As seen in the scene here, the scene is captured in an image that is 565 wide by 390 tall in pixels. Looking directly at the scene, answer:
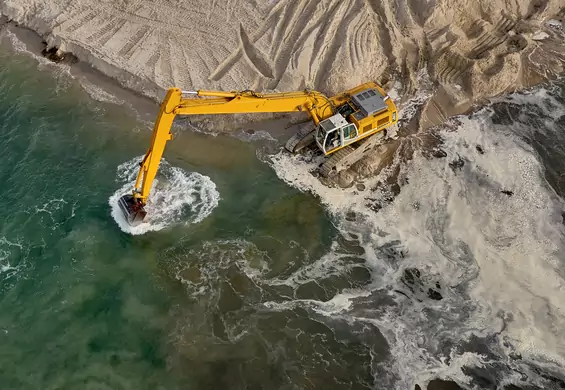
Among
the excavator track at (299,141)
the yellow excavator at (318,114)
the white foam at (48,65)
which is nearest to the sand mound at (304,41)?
the white foam at (48,65)

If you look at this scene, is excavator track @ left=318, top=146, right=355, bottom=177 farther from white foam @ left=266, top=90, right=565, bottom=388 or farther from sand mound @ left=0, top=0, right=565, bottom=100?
sand mound @ left=0, top=0, right=565, bottom=100

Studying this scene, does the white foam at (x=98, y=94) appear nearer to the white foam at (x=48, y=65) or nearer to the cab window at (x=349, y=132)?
the white foam at (x=48, y=65)

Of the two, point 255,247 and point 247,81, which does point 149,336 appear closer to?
point 255,247

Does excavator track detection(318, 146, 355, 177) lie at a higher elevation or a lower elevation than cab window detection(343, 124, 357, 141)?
lower

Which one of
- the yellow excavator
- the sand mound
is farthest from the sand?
the yellow excavator

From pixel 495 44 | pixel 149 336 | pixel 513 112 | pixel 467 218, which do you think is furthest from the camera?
pixel 495 44

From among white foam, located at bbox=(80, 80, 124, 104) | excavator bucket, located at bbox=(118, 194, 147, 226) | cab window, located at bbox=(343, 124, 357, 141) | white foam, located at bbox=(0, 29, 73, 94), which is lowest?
excavator bucket, located at bbox=(118, 194, 147, 226)

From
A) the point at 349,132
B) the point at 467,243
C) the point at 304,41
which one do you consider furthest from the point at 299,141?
the point at 467,243

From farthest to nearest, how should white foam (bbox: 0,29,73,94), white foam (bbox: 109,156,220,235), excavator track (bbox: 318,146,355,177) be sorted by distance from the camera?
white foam (bbox: 0,29,73,94)
excavator track (bbox: 318,146,355,177)
white foam (bbox: 109,156,220,235)

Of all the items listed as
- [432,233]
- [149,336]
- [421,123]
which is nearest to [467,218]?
[432,233]
